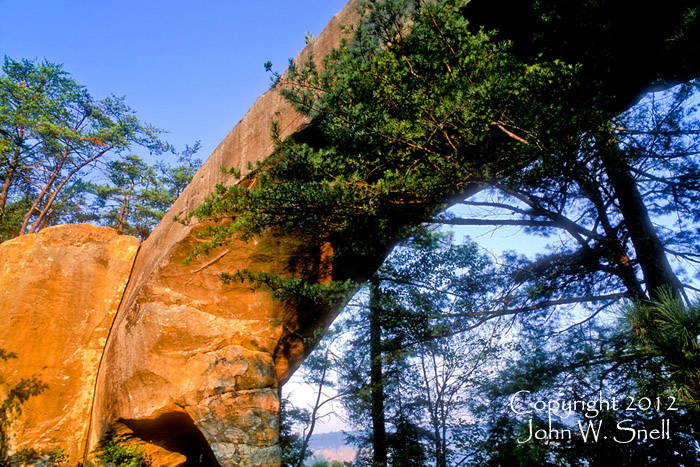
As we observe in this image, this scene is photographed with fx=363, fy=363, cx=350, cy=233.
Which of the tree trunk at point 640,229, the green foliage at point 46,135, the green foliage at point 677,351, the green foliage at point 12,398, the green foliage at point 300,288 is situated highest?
the green foliage at point 46,135

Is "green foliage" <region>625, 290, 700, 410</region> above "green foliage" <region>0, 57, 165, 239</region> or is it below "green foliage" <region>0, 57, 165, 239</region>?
below

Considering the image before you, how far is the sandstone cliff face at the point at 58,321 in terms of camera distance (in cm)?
594

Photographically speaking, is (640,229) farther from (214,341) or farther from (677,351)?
(214,341)

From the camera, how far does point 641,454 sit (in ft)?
10.3

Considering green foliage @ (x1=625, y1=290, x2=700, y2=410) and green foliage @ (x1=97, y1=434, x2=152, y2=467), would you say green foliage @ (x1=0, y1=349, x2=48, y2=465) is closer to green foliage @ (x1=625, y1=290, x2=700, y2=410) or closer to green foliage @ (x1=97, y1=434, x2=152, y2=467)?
green foliage @ (x1=97, y1=434, x2=152, y2=467)

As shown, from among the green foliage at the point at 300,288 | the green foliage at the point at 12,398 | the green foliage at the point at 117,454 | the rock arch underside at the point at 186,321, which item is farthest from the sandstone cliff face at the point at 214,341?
the green foliage at the point at 300,288

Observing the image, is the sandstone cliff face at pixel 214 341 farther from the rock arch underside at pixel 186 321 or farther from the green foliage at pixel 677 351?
the green foliage at pixel 677 351

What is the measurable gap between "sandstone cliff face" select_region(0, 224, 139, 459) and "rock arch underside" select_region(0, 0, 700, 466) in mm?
18

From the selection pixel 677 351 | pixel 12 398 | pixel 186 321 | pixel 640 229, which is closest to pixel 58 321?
pixel 12 398

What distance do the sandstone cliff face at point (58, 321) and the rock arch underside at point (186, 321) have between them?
0.02m

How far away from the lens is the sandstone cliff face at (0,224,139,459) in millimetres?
5941

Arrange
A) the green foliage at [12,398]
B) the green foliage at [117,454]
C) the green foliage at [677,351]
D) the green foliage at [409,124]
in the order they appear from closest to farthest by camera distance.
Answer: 1. the green foliage at [677,351]
2. the green foliage at [409,124]
3. the green foliage at [117,454]
4. the green foliage at [12,398]

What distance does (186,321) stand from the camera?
5527mm

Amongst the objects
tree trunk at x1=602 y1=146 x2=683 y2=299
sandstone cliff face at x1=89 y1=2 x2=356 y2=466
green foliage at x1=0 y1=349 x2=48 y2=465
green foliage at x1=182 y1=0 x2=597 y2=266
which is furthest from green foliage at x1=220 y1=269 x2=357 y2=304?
green foliage at x1=0 y1=349 x2=48 y2=465
